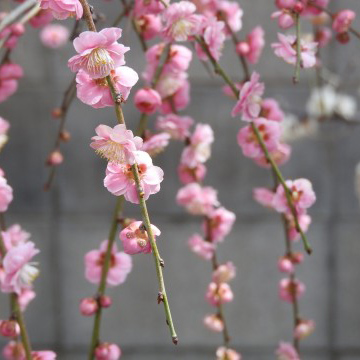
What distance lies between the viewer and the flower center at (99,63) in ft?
2.15

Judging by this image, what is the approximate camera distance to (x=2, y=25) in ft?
3.18

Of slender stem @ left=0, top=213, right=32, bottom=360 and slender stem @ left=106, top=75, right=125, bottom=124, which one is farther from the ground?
slender stem @ left=106, top=75, right=125, bottom=124

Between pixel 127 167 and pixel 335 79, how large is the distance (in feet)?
3.31

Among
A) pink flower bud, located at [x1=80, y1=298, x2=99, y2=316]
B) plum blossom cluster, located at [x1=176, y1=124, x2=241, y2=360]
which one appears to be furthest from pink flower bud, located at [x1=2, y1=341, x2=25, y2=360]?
plum blossom cluster, located at [x1=176, y1=124, x2=241, y2=360]

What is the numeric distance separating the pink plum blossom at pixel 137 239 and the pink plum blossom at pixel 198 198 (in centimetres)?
41

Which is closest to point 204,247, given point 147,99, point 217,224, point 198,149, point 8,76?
point 217,224

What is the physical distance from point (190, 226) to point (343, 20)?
77 centimetres

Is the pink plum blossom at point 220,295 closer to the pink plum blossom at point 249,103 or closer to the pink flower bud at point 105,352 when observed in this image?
the pink flower bud at point 105,352

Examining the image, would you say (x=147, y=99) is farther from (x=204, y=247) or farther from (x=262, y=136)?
(x=204, y=247)

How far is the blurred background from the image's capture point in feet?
5.24

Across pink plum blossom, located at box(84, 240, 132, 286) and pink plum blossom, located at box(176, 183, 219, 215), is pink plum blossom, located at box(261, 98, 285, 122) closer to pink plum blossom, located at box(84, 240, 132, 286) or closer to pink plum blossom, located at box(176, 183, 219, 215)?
pink plum blossom, located at box(176, 183, 219, 215)

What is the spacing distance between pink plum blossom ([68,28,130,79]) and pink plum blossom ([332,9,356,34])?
0.38 m

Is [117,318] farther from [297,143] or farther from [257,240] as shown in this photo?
Result: [297,143]

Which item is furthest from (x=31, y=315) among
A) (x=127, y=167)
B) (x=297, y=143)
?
(x=127, y=167)
